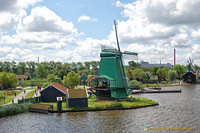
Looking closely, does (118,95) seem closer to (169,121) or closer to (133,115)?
(133,115)

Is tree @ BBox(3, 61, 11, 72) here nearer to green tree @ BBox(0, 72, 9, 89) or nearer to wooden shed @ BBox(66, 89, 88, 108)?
green tree @ BBox(0, 72, 9, 89)

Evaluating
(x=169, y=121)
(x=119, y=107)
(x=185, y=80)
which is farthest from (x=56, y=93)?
(x=185, y=80)

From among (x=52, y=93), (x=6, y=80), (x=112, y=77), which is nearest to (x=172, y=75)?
(x=112, y=77)

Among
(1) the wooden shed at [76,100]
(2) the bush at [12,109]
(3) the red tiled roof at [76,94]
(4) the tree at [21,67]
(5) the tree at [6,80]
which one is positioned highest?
(4) the tree at [21,67]

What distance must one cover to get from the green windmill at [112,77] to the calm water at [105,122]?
8652 mm

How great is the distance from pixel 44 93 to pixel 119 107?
13.1 m

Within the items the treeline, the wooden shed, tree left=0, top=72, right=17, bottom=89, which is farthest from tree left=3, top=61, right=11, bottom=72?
the wooden shed

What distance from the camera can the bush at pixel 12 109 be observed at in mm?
26259

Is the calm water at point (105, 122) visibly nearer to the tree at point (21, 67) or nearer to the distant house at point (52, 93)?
the distant house at point (52, 93)

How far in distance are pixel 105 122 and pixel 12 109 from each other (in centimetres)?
1286

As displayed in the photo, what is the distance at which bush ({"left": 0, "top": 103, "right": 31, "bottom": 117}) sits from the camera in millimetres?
Result: 26259

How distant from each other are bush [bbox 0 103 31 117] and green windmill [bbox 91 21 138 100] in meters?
13.8

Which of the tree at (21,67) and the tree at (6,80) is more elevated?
the tree at (21,67)

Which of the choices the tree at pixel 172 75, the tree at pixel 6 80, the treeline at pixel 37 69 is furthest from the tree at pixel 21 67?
the tree at pixel 172 75
